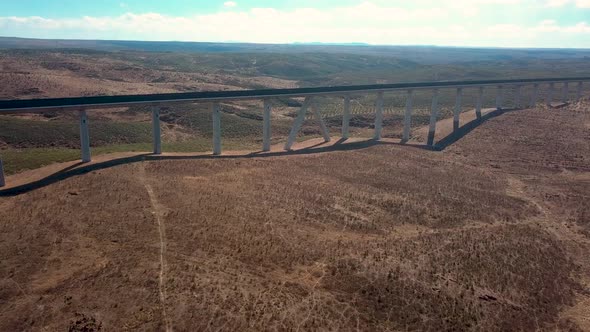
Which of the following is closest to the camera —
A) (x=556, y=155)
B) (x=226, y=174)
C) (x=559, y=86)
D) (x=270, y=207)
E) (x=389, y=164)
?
(x=270, y=207)

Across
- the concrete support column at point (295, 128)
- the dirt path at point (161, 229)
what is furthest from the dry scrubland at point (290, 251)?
the concrete support column at point (295, 128)

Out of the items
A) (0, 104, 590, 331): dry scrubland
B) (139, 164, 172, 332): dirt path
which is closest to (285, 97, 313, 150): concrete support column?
(0, 104, 590, 331): dry scrubland

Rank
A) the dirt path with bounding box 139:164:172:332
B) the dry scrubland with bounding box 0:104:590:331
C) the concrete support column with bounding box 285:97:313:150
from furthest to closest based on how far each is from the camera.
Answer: the concrete support column with bounding box 285:97:313:150 < the dry scrubland with bounding box 0:104:590:331 < the dirt path with bounding box 139:164:172:332

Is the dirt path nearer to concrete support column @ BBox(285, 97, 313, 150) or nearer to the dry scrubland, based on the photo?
the dry scrubland

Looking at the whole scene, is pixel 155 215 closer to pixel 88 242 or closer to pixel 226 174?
pixel 88 242

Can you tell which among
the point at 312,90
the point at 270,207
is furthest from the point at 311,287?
the point at 312,90
